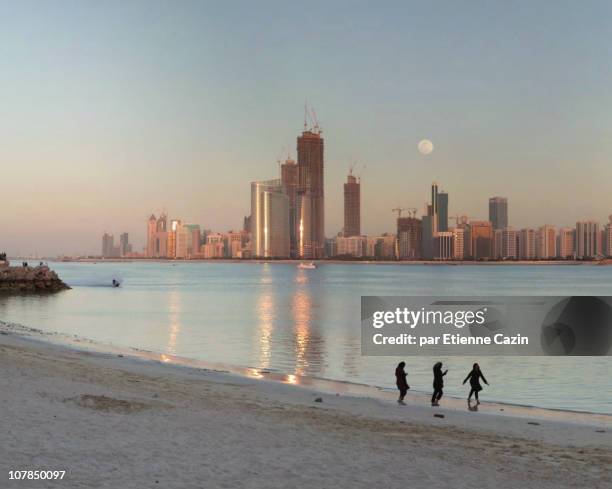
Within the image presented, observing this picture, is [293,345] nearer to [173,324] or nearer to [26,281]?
[173,324]

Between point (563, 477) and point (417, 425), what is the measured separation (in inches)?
186

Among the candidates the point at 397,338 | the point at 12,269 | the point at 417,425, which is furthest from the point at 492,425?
the point at 12,269

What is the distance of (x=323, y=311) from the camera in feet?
228

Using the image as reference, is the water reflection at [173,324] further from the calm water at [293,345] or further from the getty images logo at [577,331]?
the getty images logo at [577,331]

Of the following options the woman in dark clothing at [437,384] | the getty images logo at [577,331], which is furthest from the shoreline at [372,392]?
the getty images logo at [577,331]

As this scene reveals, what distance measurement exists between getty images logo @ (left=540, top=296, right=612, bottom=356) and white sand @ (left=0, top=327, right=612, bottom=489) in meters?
21.9

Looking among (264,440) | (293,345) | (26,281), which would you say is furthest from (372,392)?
(26,281)

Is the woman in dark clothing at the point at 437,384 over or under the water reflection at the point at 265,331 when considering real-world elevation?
over

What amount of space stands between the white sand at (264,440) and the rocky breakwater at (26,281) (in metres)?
74.0

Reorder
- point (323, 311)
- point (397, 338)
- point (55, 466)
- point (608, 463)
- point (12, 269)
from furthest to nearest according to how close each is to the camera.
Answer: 1. point (12, 269)
2. point (323, 311)
3. point (397, 338)
4. point (608, 463)
5. point (55, 466)

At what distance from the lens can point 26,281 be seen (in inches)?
3583

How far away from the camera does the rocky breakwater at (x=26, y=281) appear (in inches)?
3442

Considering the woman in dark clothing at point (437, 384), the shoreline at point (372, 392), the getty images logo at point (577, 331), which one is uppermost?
the woman in dark clothing at point (437, 384)

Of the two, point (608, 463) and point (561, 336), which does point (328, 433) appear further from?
point (561, 336)
